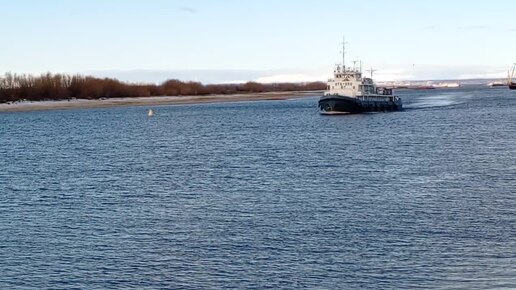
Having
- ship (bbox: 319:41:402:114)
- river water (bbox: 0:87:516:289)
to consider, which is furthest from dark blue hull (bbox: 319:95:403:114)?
river water (bbox: 0:87:516:289)

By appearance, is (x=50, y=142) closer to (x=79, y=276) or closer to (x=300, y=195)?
(x=300, y=195)

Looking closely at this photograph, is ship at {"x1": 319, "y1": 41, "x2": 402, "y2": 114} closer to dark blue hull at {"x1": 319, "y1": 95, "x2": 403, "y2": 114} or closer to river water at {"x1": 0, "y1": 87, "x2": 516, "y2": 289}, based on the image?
dark blue hull at {"x1": 319, "y1": 95, "x2": 403, "y2": 114}

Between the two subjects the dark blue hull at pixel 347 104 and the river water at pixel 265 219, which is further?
the dark blue hull at pixel 347 104

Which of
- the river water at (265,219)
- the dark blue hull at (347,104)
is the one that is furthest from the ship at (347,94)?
the river water at (265,219)

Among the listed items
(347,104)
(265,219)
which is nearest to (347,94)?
(347,104)

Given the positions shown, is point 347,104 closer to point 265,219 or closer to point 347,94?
point 347,94

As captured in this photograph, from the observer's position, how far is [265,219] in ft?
88.9

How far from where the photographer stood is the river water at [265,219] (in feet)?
66.3

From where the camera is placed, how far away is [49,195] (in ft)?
113

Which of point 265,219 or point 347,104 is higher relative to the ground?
point 347,104

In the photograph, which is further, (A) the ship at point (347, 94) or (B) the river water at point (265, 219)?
(A) the ship at point (347, 94)

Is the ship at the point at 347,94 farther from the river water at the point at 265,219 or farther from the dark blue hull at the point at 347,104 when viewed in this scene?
the river water at the point at 265,219

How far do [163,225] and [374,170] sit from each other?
51.3 feet

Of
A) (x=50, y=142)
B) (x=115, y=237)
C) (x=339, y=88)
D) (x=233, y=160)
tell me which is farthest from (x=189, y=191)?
(x=339, y=88)
